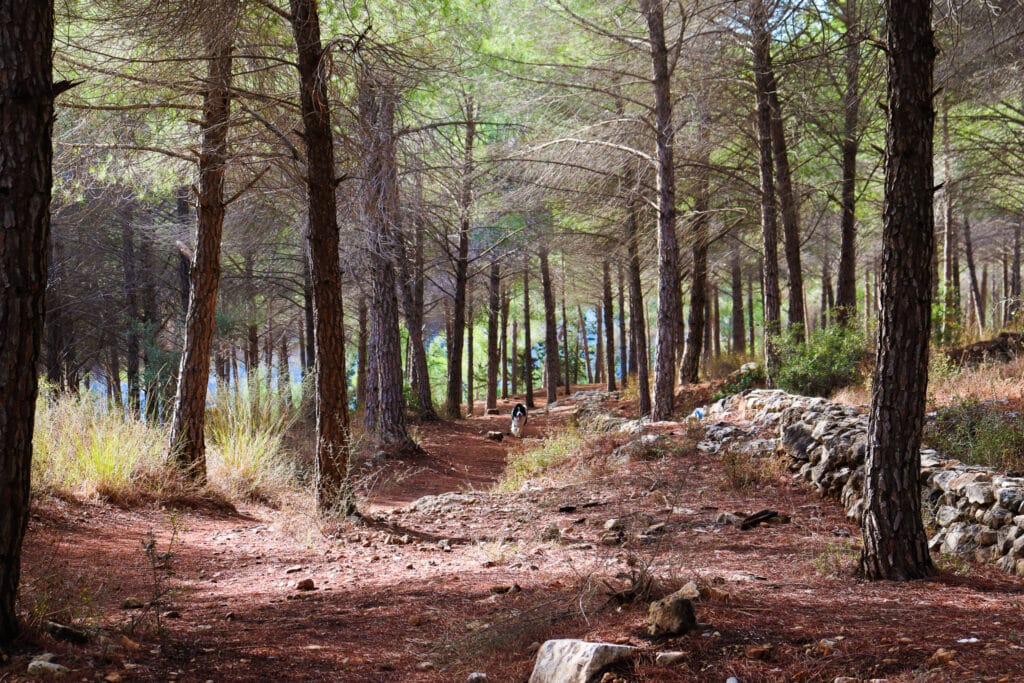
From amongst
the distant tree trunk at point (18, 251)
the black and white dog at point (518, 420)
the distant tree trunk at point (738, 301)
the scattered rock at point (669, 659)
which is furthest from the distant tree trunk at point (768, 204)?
the distant tree trunk at point (18, 251)

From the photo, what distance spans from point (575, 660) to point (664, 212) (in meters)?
9.52

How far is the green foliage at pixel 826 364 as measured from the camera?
1126 cm

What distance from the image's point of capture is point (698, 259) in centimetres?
1628

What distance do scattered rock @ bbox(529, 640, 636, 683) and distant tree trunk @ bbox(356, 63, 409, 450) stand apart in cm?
486

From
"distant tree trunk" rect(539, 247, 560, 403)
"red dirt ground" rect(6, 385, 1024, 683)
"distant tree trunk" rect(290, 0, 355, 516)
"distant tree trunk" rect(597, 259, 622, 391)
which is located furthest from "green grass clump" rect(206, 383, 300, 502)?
"distant tree trunk" rect(539, 247, 560, 403)

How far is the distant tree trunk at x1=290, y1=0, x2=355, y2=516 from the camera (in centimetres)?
680

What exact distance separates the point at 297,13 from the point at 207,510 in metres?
4.91

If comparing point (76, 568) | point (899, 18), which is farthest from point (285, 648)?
point (899, 18)

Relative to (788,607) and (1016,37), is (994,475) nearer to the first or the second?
(788,607)

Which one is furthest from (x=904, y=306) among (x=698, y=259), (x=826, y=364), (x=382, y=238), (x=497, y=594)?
(x=698, y=259)

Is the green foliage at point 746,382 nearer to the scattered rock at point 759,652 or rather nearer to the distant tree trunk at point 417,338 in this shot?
the distant tree trunk at point 417,338

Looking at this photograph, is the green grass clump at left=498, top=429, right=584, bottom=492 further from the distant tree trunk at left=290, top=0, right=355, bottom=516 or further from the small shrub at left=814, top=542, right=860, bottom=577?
the small shrub at left=814, top=542, right=860, bottom=577

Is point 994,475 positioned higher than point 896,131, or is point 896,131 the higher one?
point 896,131

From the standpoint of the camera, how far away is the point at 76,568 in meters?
5.14
